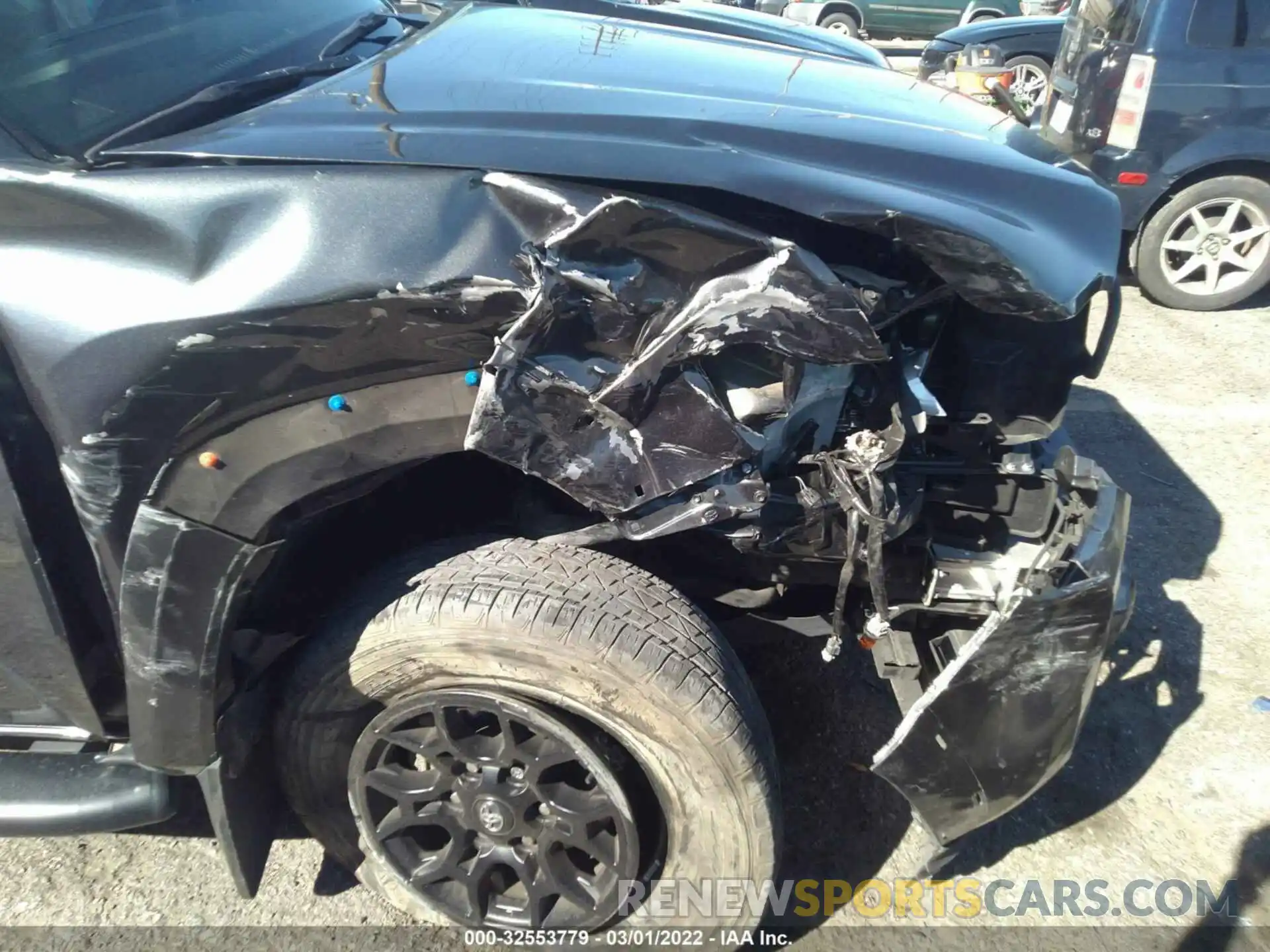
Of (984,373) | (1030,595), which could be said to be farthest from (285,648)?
(984,373)

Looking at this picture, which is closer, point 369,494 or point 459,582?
point 459,582

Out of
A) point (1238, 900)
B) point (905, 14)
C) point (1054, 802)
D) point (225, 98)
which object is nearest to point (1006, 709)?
point (1054, 802)

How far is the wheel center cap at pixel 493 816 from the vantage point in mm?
1929

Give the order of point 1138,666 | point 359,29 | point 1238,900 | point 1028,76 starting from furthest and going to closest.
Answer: point 1028,76 → point 1138,666 → point 359,29 → point 1238,900

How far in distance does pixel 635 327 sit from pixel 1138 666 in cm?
220

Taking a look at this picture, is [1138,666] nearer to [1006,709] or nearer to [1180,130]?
[1006,709]

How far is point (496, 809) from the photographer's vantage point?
6.36 feet

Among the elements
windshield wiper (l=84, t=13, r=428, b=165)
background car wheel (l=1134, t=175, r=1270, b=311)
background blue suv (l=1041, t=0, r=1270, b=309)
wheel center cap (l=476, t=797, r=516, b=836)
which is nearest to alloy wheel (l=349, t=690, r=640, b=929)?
wheel center cap (l=476, t=797, r=516, b=836)

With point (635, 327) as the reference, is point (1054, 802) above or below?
below

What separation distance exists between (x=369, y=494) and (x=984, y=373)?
1.39 m

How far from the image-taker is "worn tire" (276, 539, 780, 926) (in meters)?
1.74

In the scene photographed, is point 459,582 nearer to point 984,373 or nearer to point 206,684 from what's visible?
point 206,684

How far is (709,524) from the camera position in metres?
1.64

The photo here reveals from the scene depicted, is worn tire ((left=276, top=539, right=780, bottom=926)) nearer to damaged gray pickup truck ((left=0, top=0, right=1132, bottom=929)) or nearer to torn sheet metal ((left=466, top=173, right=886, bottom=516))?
damaged gray pickup truck ((left=0, top=0, right=1132, bottom=929))
